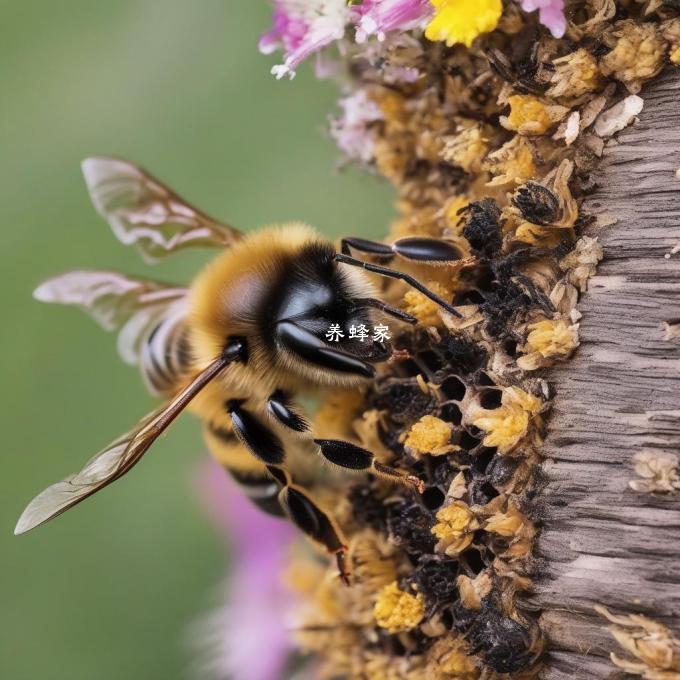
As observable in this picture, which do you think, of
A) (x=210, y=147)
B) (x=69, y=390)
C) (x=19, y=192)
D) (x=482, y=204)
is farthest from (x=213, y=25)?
(x=482, y=204)

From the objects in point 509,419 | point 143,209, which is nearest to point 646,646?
point 509,419

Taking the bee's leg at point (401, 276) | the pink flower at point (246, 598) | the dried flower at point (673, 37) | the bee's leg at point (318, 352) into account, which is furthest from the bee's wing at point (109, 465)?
the pink flower at point (246, 598)

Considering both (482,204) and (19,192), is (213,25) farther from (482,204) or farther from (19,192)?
(482,204)

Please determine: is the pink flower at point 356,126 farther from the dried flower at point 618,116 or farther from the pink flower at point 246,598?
the pink flower at point 246,598

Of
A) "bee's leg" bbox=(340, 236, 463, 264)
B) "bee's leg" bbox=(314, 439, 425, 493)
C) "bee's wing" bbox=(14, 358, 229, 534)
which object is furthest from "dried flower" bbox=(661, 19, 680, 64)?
"bee's wing" bbox=(14, 358, 229, 534)

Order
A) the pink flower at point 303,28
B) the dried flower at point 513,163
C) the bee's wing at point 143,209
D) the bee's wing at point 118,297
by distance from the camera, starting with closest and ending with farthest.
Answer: the dried flower at point 513,163 < the pink flower at point 303,28 < the bee's wing at point 143,209 < the bee's wing at point 118,297

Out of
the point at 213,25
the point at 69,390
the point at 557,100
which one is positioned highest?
→ the point at 557,100

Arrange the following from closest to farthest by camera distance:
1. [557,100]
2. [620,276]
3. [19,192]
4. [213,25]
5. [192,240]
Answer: [620,276]
[557,100]
[192,240]
[213,25]
[19,192]
